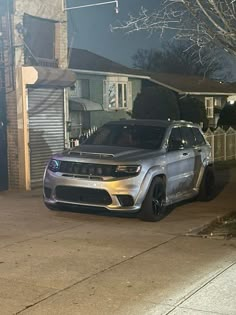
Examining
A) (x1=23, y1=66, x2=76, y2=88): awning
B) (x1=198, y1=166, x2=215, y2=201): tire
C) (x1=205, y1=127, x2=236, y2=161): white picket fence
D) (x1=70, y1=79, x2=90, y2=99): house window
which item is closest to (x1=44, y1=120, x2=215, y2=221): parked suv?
(x1=198, y1=166, x2=215, y2=201): tire

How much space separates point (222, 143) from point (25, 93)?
11.6m

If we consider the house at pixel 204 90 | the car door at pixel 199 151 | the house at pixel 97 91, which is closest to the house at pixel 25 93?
the car door at pixel 199 151

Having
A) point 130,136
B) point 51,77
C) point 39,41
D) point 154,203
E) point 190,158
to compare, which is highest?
point 39,41

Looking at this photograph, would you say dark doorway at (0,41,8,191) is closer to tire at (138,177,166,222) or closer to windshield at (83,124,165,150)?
windshield at (83,124,165,150)

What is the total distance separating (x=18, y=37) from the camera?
13.0 meters

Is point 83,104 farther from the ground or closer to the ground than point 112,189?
farther from the ground

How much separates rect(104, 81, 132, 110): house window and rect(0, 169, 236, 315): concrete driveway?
757 inches

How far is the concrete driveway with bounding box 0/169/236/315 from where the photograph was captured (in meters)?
5.25

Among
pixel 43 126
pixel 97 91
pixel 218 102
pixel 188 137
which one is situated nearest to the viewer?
pixel 188 137

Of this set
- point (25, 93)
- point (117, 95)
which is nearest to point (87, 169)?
point (25, 93)

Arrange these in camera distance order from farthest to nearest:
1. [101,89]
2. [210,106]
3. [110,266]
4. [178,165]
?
[210,106], [101,89], [178,165], [110,266]

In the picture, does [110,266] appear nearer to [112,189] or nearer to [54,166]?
[112,189]

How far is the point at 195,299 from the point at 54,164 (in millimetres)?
4707

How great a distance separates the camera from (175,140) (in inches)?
412
